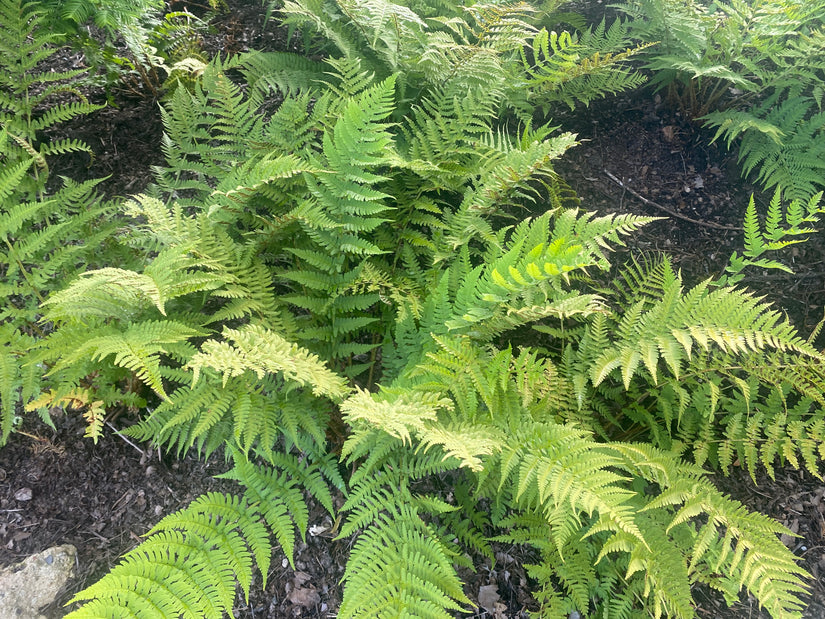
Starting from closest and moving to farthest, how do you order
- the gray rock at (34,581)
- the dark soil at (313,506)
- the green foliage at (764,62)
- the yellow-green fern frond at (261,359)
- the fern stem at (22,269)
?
the yellow-green fern frond at (261,359), the gray rock at (34,581), the fern stem at (22,269), the dark soil at (313,506), the green foliage at (764,62)

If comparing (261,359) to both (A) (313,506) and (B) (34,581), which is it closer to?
(A) (313,506)

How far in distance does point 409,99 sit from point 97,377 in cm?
219

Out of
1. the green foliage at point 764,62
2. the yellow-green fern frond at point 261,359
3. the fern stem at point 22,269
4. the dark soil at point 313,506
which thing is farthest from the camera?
the green foliage at point 764,62

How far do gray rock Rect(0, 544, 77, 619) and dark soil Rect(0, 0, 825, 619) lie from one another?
54 millimetres

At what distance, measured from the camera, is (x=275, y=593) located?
7.72 ft

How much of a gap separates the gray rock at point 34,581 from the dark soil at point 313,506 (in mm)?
54

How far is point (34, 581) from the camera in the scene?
2.22 meters

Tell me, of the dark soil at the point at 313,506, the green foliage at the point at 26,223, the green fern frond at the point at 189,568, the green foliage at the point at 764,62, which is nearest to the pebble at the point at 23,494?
the dark soil at the point at 313,506

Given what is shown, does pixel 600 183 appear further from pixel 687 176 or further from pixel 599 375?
pixel 599 375

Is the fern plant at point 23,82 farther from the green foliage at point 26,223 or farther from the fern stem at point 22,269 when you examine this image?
the fern stem at point 22,269

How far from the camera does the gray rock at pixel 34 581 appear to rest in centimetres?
214

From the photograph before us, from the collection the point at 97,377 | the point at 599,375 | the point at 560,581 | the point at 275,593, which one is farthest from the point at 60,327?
the point at 560,581

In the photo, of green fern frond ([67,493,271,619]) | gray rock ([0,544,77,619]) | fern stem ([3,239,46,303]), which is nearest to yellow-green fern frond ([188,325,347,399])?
green fern frond ([67,493,271,619])

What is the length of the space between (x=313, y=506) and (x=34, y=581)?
1.25 m
